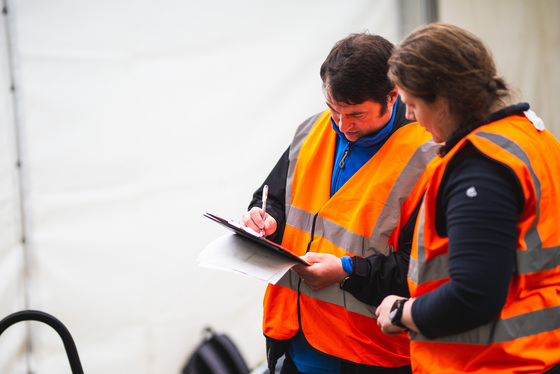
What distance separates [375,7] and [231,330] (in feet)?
6.50

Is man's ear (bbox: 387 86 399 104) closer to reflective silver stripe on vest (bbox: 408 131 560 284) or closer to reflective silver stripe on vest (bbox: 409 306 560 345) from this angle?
reflective silver stripe on vest (bbox: 408 131 560 284)

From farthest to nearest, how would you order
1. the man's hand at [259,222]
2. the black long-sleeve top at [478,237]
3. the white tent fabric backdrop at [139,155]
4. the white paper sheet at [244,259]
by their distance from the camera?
the white tent fabric backdrop at [139,155] < the man's hand at [259,222] < the white paper sheet at [244,259] < the black long-sleeve top at [478,237]

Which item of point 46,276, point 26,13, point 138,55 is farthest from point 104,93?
point 46,276

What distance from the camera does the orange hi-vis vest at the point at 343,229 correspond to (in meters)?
1.38

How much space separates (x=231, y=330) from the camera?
2.46 metres

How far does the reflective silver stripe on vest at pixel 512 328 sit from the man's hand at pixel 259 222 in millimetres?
646

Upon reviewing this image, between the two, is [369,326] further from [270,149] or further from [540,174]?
[270,149]

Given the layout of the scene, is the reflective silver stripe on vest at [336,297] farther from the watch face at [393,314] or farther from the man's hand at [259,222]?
the watch face at [393,314]

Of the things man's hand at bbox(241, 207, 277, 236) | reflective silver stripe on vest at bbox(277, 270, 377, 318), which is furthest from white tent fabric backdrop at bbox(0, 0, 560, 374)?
reflective silver stripe on vest at bbox(277, 270, 377, 318)

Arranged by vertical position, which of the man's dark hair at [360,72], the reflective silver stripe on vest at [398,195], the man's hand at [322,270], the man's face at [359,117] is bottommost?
the man's hand at [322,270]

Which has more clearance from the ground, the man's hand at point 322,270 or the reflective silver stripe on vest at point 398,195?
the reflective silver stripe on vest at point 398,195

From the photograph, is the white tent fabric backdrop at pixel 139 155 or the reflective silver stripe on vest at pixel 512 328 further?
the white tent fabric backdrop at pixel 139 155

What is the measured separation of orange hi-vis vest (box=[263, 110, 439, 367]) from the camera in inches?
54.3

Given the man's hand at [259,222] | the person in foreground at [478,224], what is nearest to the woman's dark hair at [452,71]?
the person in foreground at [478,224]
